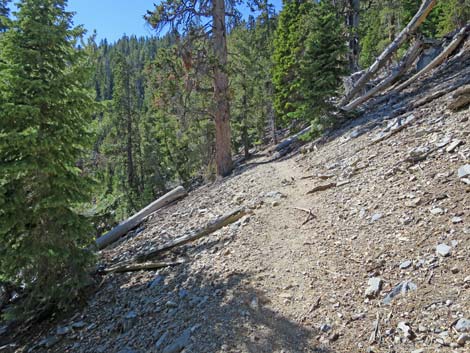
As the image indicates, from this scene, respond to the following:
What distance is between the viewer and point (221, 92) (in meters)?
11.8

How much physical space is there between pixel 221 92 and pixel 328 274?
909 centimetres

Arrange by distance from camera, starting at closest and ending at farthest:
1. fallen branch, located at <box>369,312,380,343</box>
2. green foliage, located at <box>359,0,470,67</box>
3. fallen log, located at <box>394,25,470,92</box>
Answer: fallen branch, located at <box>369,312,380,343</box>
fallen log, located at <box>394,25,470,92</box>
green foliage, located at <box>359,0,470,67</box>

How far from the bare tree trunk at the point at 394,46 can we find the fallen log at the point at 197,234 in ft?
31.1

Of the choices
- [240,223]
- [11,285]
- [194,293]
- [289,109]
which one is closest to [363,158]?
[240,223]

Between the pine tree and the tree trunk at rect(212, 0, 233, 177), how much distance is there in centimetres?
683

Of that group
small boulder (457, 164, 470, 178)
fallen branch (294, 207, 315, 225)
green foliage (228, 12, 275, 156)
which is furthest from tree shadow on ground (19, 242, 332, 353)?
green foliage (228, 12, 275, 156)

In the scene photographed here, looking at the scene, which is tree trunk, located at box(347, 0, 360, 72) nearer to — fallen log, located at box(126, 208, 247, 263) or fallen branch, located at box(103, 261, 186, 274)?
fallen log, located at box(126, 208, 247, 263)

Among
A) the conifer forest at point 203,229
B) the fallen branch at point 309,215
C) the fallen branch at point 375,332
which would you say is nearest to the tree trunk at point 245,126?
the conifer forest at point 203,229

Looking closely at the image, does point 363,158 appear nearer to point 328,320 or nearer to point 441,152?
point 441,152

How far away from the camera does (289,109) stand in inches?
789

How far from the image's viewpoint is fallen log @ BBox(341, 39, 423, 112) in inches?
481

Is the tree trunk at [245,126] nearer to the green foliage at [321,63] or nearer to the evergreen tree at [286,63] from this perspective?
the evergreen tree at [286,63]

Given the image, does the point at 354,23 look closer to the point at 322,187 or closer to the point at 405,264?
the point at 322,187

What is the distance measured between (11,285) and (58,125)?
9.39ft
